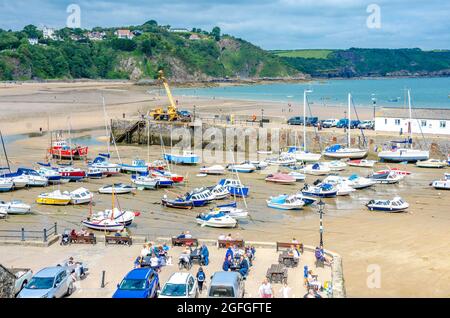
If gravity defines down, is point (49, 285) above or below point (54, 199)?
above

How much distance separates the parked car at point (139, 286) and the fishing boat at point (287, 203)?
15.3m

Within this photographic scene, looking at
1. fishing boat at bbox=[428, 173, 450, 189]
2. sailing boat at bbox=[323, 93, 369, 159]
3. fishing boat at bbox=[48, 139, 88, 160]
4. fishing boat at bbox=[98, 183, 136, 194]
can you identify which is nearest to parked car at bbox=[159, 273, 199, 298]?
fishing boat at bbox=[98, 183, 136, 194]

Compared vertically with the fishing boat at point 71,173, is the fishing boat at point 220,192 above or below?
below

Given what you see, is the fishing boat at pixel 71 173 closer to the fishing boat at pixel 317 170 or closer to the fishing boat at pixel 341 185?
the fishing boat at pixel 317 170

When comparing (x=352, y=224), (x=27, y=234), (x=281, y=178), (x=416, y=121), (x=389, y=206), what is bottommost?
(x=352, y=224)

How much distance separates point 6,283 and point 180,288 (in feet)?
14.5

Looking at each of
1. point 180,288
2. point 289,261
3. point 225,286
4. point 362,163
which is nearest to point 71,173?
point 362,163

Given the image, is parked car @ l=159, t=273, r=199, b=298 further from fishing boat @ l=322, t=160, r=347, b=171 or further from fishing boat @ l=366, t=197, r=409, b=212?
fishing boat @ l=322, t=160, r=347, b=171

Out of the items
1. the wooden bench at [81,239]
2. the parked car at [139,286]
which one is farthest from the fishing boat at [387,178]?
the parked car at [139,286]

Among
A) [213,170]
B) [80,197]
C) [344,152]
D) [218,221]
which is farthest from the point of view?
[344,152]

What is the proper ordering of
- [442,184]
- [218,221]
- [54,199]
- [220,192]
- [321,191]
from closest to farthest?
[218,221]
[54,199]
[220,192]
[321,191]
[442,184]

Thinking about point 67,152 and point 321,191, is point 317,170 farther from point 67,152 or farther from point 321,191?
point 67,152

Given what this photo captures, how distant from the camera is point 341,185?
112ft

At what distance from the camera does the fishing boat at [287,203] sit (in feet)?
98.5
